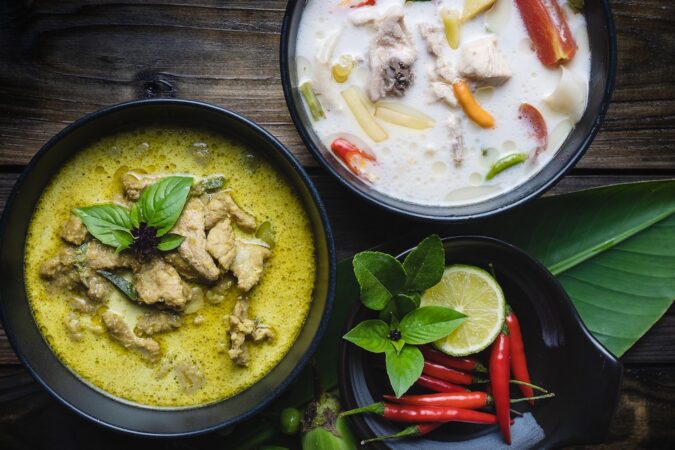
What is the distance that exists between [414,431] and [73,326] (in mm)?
1329

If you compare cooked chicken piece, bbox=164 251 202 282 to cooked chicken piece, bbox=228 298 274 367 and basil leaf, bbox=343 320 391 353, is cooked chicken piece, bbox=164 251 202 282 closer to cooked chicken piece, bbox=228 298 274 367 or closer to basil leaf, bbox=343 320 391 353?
cooked chicken piece, bbox=228 298 274 367

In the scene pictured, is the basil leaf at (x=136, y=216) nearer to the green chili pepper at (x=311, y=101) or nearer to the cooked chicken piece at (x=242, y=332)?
the cooked chicken piece at (x=242, y=332)

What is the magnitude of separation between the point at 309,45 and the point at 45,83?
3.63 ft

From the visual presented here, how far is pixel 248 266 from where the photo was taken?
2.48m

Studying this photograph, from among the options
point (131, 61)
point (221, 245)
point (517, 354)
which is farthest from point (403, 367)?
point (131, 61)

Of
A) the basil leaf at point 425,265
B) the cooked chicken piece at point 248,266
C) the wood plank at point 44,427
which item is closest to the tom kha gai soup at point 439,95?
the basil leaf at point 425,265

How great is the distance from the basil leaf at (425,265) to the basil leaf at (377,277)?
0.12ft

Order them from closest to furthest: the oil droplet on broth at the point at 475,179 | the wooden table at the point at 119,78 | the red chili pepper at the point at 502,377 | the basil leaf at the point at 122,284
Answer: the basil leaf at the point at 122,284
the oil droplet on broth at the point at 475,179
the red chili pepper at the point at 502,377
the wooden table at the point at 119,78

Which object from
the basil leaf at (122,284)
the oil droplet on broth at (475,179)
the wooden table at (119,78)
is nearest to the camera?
the basil leaf at (122,284)

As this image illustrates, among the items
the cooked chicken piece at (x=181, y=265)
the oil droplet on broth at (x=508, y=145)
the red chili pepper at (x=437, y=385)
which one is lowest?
the red chili pepper at (x=437, y=385)

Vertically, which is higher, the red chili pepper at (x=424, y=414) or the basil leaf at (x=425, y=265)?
the basil leaf at (x=425, y=265)

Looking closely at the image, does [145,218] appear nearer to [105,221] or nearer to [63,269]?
[105,221]

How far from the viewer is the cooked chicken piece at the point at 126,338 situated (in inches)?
98.2

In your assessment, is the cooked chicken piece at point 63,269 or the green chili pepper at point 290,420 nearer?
the cooked chicken piece at point 63,269
